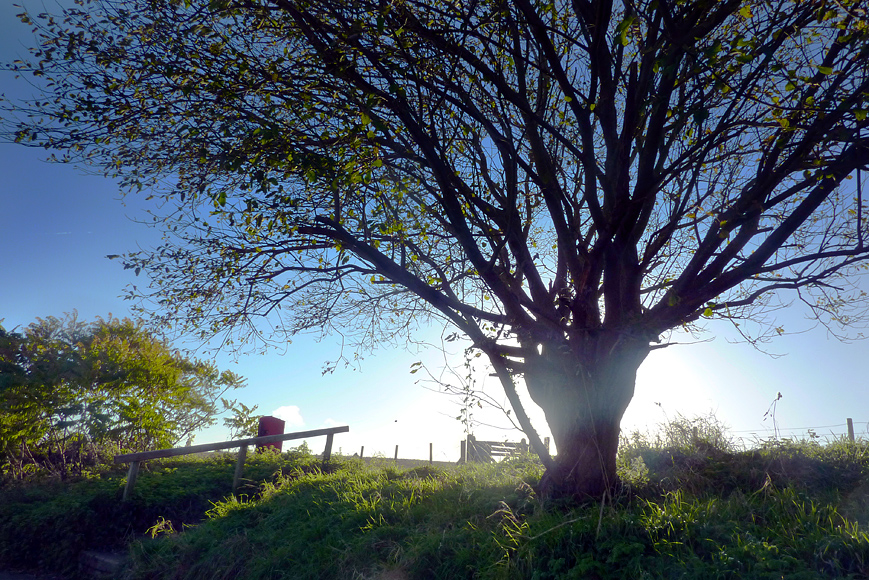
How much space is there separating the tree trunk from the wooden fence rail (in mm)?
6299

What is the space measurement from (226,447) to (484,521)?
642 centimetres

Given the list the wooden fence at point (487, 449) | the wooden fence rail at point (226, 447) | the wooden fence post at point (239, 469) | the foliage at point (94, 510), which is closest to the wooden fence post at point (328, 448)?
the wooden fence rail at point (226, 447)

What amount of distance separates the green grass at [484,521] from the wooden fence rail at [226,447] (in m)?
0.32

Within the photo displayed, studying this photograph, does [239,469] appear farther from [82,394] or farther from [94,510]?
[82,394]

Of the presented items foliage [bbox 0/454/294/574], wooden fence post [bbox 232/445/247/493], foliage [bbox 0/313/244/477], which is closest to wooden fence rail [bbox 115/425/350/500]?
wooden fence post [bbox 232/445/247/493]

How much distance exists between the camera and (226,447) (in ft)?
31.0

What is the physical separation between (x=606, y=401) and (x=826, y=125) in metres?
3.22

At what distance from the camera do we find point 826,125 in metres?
4.19

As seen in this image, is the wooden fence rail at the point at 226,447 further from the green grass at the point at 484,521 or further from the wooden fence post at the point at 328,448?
the green grass at the point at 484,521

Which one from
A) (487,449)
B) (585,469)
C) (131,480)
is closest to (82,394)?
(131,480)

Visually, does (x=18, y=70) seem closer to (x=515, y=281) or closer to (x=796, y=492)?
(x=515, y=281)

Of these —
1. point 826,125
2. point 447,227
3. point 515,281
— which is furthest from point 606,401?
point 826,125

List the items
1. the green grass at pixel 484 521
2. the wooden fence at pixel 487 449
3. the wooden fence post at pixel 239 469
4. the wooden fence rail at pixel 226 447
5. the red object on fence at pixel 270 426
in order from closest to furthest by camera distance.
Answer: the green grass at pixel 484 521
the wooden fence at pixel 487 449
the wooden fence rail at pixel 226 447
the wooden fence post at pixel 239 469
the red object on fence at pixel 270 426

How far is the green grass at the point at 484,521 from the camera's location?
3.66 metres
